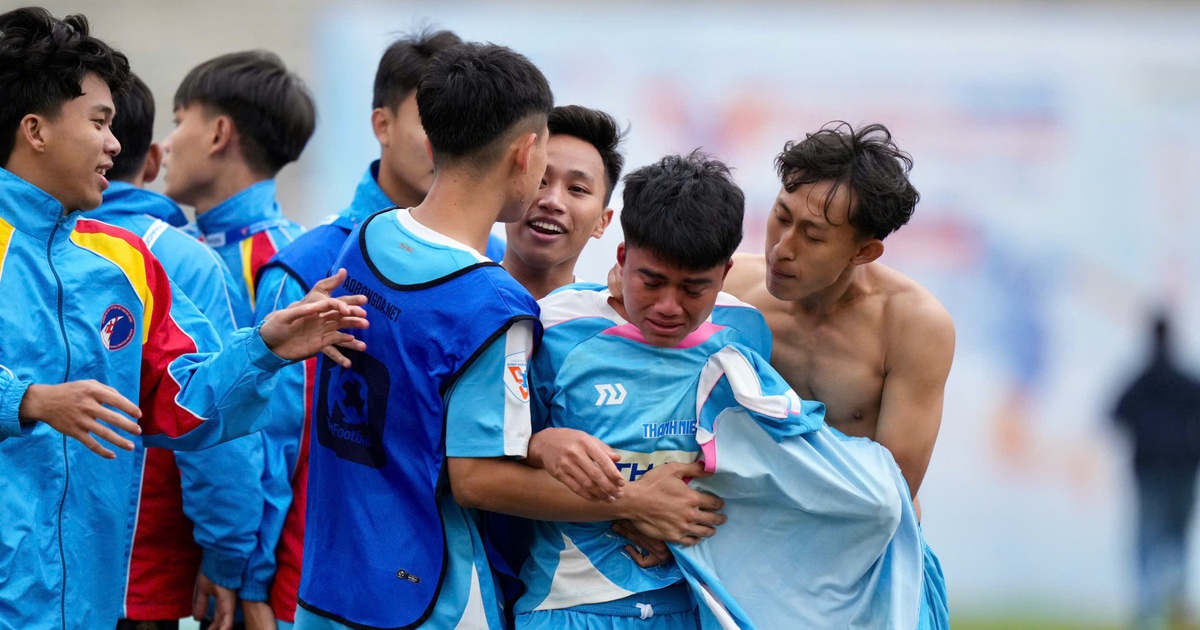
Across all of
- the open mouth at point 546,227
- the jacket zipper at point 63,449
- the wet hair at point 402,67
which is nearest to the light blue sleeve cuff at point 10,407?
the jacket zipper at point 63,449

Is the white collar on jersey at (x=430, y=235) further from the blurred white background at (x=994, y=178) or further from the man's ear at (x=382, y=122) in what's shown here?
the blurred white background at (x=994, y=178)

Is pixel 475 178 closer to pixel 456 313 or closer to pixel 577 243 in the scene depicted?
pixel 456 313

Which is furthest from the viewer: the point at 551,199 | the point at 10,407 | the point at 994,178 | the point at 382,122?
the point at 994,178

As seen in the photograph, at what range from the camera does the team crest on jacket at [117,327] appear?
2314 mm

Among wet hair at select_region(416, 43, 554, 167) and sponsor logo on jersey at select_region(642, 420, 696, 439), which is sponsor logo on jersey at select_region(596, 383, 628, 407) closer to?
sponsor logo on jersey at select_region(642, 420, 696, 439)

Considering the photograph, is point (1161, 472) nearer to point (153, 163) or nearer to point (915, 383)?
point (915, 383)

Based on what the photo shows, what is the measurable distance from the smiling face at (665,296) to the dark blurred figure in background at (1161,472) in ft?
20.5

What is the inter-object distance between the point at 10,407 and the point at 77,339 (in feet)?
0.88

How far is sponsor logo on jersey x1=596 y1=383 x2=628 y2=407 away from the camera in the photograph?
221 cm

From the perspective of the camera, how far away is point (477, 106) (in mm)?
2273

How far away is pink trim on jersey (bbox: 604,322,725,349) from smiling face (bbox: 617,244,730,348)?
0.02 meters

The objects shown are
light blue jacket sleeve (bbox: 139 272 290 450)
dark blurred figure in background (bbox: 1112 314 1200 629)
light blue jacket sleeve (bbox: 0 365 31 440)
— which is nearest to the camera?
light blue jacket sleeve (bbox: 0 365 31 440)

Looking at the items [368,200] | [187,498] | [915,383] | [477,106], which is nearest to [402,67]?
[368,200]

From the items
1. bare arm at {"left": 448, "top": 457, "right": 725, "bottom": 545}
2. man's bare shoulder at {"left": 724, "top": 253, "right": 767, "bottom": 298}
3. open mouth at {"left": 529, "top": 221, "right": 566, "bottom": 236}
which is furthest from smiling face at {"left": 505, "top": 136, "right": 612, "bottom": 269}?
bare arm at {"left": 448, "top": 457, "right": 725, "bottom": 545}
